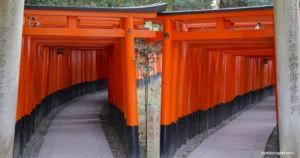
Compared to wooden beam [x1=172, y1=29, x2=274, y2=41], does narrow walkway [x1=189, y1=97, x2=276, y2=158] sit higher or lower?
lower

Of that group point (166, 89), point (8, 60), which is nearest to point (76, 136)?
point (166, 89)

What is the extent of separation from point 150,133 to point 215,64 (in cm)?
554

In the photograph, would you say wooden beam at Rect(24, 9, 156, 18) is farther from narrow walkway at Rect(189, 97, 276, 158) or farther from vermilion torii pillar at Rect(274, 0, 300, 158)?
narrow walkway at Rect(189, 97, 276, 158)

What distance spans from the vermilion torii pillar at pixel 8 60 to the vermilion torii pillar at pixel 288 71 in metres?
3.19

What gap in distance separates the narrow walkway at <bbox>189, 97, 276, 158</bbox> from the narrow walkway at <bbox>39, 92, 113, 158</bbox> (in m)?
2.09

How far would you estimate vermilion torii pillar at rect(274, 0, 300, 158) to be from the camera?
576 centimetres

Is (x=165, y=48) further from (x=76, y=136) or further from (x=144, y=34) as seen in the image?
(x=76, y=136)

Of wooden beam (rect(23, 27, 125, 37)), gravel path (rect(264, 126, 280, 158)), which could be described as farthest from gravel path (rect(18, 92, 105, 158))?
gravel path (rect(264, 126, 280, 158))

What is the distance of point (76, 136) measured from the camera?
1114 centimetres

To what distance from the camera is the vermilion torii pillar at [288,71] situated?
576 centimetres

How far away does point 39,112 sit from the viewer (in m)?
13.2

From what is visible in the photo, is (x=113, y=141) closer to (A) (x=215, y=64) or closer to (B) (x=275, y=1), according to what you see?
(A) (x=215, y=64)

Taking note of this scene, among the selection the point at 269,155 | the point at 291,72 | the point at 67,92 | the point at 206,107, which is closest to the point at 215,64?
the point at 206,107

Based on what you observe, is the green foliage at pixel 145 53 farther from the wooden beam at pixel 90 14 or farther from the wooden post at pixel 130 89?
the wooden beam at pixel 90 14
